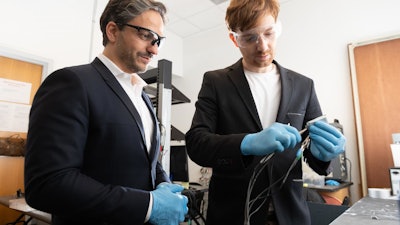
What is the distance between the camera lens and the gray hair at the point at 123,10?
1052mm

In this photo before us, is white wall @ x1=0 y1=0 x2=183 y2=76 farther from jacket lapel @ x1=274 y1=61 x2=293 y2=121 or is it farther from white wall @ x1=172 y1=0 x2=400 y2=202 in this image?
jacket lapel @ x1=274 y1=61 x2=293 y2=121

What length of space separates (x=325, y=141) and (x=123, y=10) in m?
0.90

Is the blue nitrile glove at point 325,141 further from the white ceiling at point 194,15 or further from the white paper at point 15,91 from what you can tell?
the white ceiling at point 194,15

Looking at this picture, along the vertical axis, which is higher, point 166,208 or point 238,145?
point 238,145

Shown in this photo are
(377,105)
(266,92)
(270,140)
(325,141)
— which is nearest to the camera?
(270,140)

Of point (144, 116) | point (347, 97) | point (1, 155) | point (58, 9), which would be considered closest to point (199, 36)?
point (58, 9)

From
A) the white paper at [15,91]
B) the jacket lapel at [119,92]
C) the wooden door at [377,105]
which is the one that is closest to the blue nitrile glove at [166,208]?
the jacket lapel at [119,92]

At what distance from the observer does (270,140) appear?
2.62ft

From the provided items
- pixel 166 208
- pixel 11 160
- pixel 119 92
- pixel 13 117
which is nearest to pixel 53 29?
pixel 13 117

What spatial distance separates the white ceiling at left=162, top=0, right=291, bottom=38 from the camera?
3.96 metres

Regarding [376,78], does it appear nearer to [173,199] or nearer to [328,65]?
[328,65]

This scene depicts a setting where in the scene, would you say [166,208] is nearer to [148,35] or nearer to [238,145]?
Answer: [238,145]

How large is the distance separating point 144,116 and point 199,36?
412 cm

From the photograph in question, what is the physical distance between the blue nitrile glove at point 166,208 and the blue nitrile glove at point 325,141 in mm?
511
